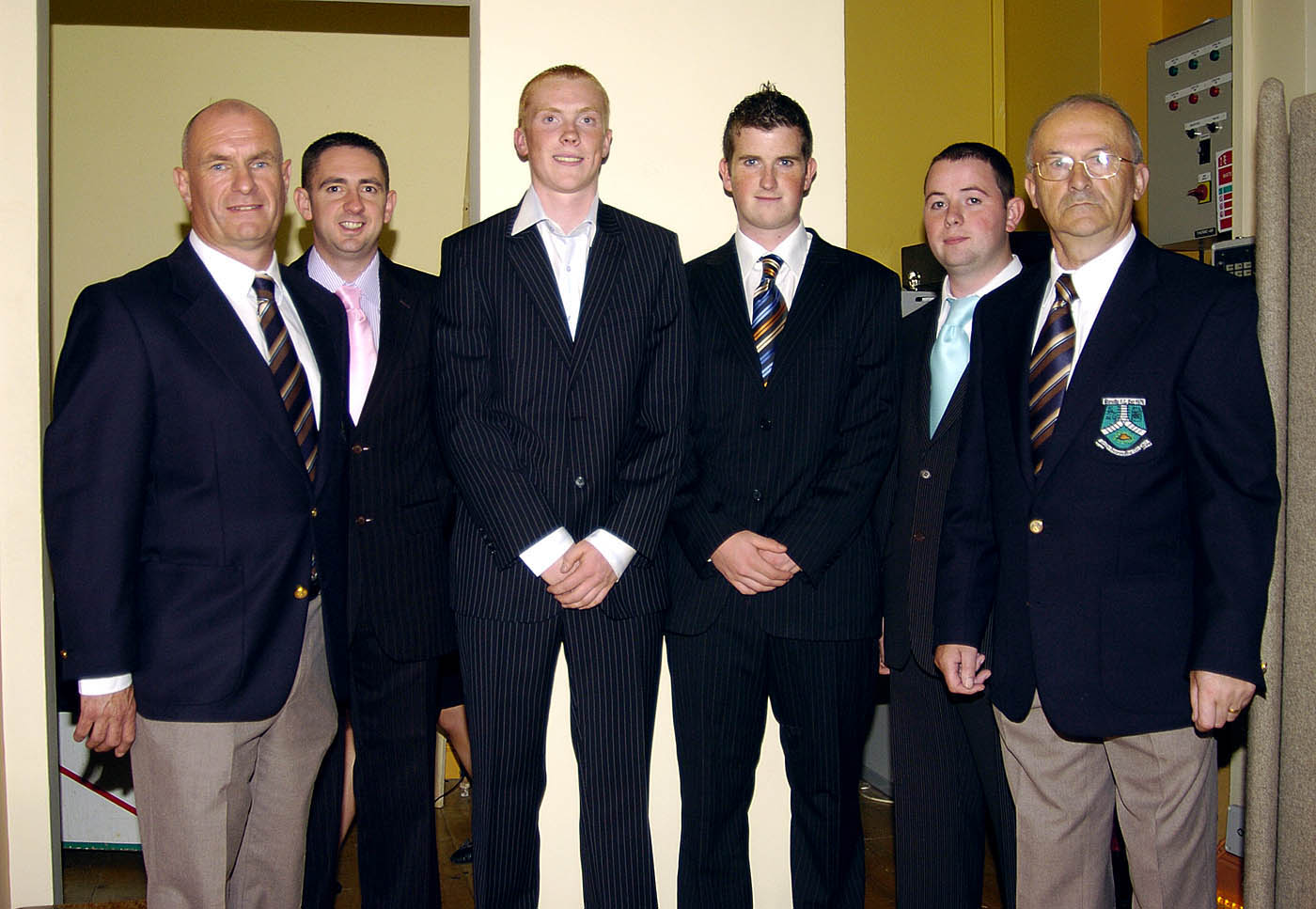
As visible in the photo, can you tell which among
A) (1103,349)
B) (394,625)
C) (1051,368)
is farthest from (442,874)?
(1103,349)

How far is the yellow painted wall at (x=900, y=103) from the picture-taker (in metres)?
5.07

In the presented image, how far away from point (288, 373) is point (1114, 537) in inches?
64.5

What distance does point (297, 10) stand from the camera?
15.6ft

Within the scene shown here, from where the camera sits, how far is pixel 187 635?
206 centimetres

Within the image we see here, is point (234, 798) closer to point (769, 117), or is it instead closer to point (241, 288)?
point (241, 288)

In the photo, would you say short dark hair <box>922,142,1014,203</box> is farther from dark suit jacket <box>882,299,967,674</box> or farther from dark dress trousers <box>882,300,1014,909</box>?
dark dress trousers <box>882,300,1014,909</box>

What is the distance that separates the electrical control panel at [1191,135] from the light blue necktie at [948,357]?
1718mm

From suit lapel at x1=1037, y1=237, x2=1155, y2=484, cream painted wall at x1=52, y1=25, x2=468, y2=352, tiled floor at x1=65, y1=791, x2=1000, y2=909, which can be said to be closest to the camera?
suit lapel at x1=1037, y1=237, x2=1155, y2=484

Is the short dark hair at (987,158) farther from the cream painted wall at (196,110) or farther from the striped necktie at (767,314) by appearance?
the cream painted wall at (196,110)

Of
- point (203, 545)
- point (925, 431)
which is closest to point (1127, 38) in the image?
point (925, 431)

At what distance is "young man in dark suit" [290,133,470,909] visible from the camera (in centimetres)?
254

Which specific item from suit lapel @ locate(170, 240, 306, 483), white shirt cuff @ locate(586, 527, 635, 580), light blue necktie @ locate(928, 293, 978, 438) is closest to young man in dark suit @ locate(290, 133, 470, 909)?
suit lapel @ locate(170, 240, 306, 483)

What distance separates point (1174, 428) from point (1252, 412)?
128mm

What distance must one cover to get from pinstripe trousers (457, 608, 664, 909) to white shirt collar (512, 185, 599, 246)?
0.87 metres
